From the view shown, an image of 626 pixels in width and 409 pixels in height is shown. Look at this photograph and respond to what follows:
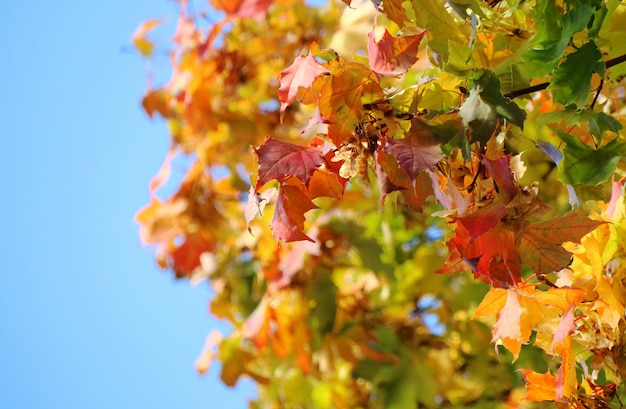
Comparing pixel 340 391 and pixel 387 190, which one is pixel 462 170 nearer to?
pixel 387 190

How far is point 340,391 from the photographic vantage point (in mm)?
1684

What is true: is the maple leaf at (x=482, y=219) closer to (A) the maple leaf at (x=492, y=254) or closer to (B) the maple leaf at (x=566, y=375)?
(A) the maple leaf at (x=492, y=254)

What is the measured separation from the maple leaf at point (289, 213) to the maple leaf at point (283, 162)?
0.04 ft

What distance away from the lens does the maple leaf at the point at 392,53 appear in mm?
702

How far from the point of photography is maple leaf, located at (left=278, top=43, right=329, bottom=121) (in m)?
0.70

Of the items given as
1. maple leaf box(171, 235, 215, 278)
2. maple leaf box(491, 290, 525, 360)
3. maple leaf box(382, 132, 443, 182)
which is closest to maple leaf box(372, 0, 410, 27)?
maple leaf box(382, 132, 443, 182)

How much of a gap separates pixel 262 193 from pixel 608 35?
0.95 feet

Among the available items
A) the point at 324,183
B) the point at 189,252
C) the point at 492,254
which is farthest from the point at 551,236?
the point at 189,252

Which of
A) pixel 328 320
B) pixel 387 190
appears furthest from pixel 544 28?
pixel 328 320

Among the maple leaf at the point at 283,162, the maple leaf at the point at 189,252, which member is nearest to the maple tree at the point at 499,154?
the maple leaf at the point at 283,162

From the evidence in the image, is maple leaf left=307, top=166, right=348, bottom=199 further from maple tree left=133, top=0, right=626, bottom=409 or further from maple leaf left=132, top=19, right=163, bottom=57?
maple leaf left=132, top=19, right=163, bottom=57

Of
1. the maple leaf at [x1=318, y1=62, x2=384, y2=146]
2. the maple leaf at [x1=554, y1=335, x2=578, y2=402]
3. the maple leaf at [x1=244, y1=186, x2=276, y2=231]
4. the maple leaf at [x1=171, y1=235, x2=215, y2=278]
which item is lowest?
the maple leaf at [x1=554, y1=335, x2=578, y2=402]

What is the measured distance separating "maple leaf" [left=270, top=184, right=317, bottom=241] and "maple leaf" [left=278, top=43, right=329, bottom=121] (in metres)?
0.06

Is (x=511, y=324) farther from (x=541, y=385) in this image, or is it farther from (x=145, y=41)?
(x=145, y=41)
